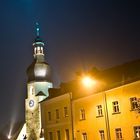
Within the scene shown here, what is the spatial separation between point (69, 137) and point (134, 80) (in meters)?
14.9

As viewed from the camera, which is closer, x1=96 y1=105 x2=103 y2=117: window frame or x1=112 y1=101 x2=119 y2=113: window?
x1=112 y1=101 x2=119 y2=113: window

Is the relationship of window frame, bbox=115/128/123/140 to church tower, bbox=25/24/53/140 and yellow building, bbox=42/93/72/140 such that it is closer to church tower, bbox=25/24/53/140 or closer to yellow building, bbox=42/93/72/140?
yellow building, bbox=42/93/72/140

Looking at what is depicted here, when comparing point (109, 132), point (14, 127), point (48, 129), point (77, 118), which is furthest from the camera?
point (14, 127)

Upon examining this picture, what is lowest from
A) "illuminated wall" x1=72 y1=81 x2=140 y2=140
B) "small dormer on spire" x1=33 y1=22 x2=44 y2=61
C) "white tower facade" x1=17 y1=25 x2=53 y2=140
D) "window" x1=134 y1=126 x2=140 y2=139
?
"window" x1=134 y1=126 x2=140 y2=139

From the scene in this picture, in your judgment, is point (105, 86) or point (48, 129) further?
point (48, 129)

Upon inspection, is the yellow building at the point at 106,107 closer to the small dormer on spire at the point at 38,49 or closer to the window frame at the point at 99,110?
the window frame at the point at 99,110

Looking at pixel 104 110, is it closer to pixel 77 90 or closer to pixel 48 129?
pixel 77 90

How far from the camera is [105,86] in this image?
130ft

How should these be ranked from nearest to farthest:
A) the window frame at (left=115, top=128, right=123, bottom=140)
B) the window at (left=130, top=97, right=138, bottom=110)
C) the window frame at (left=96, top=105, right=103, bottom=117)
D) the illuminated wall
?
the window at (left=130, top=97, right=138, bottom=110), the illuminated wall, the window frame at (left=115, top=128, right=123, bottom=140), the window frame at (left=96, top=105, right=103, bottom=117)

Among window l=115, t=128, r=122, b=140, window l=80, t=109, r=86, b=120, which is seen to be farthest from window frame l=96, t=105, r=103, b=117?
window l=80, t=109, r=86, b=120

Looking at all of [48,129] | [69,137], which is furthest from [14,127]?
[69,137]

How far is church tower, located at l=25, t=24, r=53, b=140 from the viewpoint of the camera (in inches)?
2493

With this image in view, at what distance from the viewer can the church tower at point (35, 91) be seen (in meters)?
63.3

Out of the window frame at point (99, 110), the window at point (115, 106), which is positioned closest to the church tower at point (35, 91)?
the window frame at point (99, 110)
